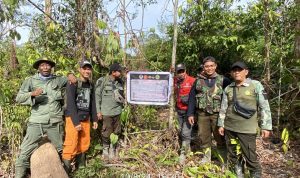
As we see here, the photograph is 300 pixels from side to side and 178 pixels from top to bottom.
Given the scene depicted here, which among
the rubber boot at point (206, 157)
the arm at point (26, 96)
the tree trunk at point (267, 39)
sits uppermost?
the tree trunk at point (267, 39)

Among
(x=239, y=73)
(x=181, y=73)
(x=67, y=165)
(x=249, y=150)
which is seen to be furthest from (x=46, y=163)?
(x=239, y=73)

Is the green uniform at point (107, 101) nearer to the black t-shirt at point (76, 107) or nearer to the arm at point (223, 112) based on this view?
the black t-shirt at point (76, 107)

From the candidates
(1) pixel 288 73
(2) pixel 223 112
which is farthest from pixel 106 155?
(1) pixel 288 73

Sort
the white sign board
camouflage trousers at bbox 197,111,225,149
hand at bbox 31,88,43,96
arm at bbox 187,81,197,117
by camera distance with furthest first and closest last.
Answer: the white sign board
arm at bbox 187,81,197,117
camouflage trousers at bbox 197,111,225,149
hand at bbox 31,88,43,96

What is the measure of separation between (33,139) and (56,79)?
3.12 ft

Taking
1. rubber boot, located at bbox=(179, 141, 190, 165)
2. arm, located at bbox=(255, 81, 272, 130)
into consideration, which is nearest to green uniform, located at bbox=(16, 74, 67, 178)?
rubber boot, located at bbox=(179, 141, 190, 165)

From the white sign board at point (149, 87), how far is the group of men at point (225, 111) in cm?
35

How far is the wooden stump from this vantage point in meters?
4.30

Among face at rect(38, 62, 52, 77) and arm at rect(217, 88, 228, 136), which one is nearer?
arm at rect(217, 88, 228, 136)

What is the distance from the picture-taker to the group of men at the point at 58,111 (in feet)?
15.3

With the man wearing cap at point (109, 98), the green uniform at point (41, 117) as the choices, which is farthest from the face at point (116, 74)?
the green uniform at point (41, 117)

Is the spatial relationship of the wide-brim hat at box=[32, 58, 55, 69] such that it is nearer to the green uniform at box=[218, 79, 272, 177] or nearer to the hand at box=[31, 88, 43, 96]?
the hand at box=[31, 88, 43, 96]

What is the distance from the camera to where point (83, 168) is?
477cm

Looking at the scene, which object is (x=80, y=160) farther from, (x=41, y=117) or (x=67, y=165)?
(x=41, y=117)
